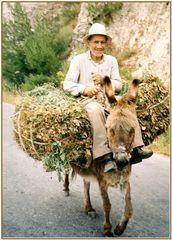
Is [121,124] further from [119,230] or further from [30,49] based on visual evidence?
[30,49]

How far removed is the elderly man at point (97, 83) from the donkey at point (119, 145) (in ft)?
0.40

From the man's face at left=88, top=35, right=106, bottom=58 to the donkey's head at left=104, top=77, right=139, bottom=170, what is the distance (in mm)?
908

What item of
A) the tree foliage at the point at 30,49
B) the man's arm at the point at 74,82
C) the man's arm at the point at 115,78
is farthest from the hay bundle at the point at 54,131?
A: the tree foliage at the point at 30,49

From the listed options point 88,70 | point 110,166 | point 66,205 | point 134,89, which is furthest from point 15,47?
point 110,166

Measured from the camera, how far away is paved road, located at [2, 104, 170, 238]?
6180mm

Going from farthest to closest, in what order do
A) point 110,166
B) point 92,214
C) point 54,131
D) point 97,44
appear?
point 92,214 → point 97,44 → point 110,166 → point 54,131

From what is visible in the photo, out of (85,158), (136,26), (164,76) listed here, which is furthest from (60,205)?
(136,26)

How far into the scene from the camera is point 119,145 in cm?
525

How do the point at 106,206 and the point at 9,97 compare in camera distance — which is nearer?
the point at 106,206

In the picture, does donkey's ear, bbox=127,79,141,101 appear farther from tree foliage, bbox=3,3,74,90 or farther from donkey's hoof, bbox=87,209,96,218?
tree foliage, bbox=3,3,74,90

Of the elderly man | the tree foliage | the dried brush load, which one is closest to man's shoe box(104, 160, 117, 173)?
the elderly man

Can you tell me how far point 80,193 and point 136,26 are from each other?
548 inches

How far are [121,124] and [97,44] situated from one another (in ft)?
4.95

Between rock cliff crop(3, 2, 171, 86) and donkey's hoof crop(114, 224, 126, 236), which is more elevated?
rock cliff crop(3, 2, 171, 86)
